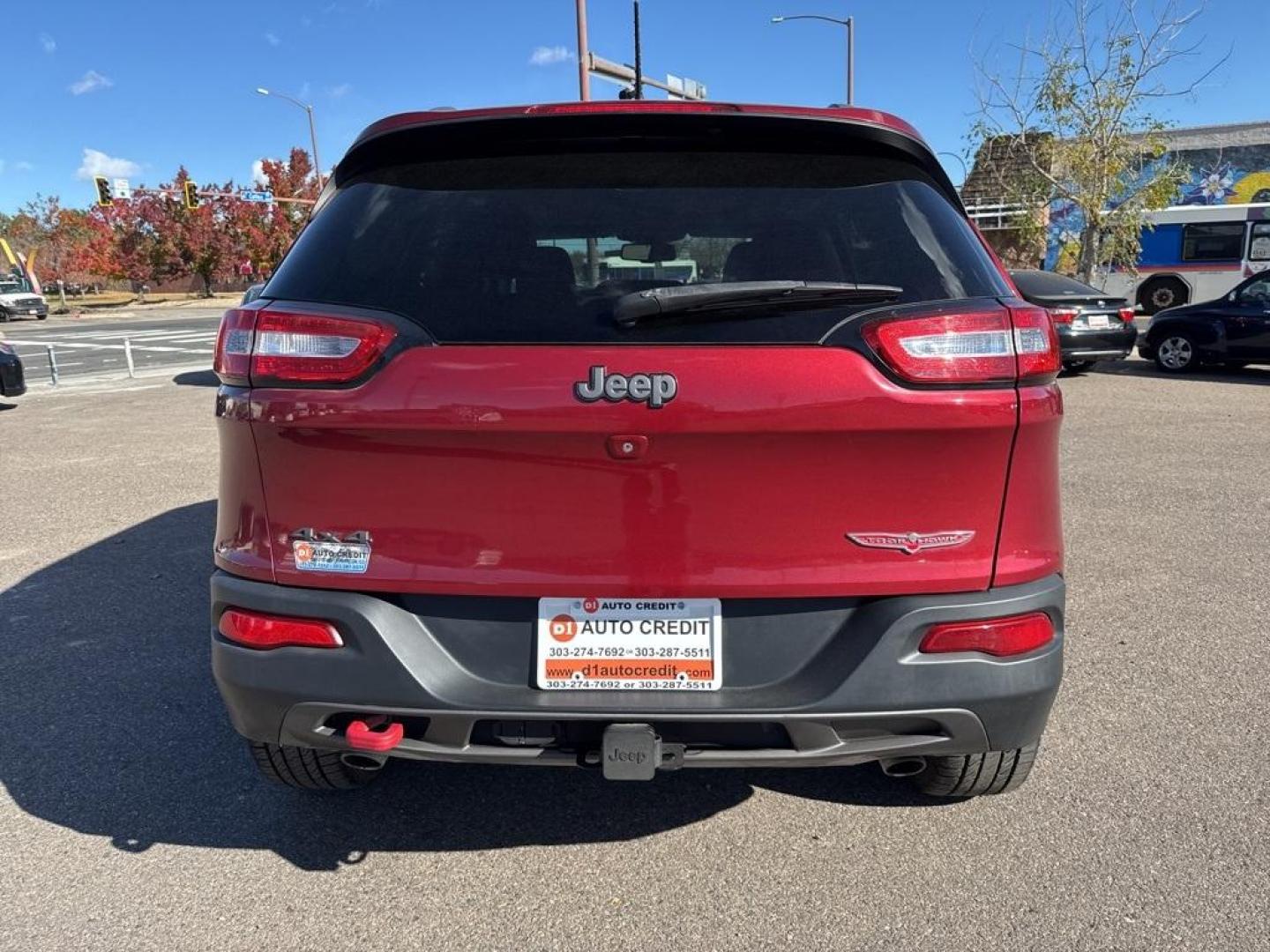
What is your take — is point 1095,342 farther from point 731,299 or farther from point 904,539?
point 731,299

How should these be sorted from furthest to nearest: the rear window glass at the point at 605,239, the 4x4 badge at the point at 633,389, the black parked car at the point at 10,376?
the black parked car at the point at 10,376
the rear window glass at the point at 605,239
the 4x4 badge at the point at 633,389

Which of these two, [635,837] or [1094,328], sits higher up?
[1094,328]

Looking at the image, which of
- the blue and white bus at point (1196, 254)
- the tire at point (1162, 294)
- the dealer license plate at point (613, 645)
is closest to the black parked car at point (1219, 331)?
the blue and white bus at point (1196, 254)

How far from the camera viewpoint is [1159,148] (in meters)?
15.6

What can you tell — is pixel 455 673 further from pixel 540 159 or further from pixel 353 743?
pixel 540 159

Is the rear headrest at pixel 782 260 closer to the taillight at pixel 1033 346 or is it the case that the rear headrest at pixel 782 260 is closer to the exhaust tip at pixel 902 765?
the taillight at pixel 1033 346

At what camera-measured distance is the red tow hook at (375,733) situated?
2.06 m

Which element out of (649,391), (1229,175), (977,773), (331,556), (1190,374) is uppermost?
(1229,175)

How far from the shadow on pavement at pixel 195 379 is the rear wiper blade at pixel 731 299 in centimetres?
1392

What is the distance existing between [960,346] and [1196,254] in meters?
24.0

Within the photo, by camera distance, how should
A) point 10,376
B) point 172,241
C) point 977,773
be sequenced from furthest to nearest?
point 172,241 < point 10,376 < point 977,773

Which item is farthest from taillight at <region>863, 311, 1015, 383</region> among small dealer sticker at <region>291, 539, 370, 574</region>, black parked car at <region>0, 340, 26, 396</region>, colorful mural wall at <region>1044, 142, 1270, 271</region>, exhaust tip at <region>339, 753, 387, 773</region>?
colorful mural wall at <region>1044, 142, 1270, 271</region>

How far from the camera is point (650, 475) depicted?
195 cm

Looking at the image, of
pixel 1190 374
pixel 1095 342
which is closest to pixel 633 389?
pixel 1095 342
